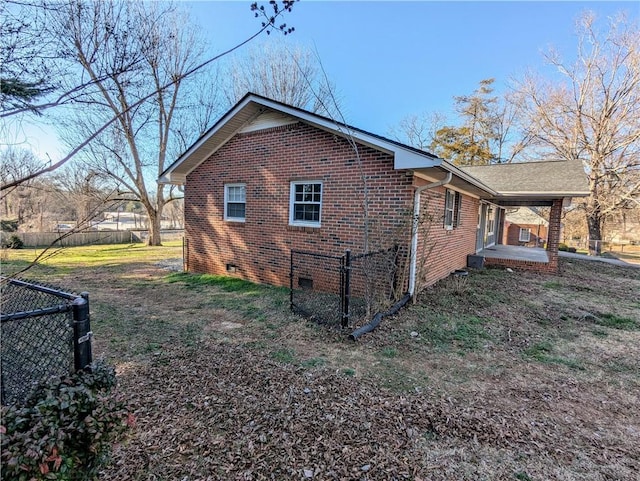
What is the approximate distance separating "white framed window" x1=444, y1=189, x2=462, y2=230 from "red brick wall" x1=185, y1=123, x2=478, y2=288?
28 cm

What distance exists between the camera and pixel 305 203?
7926 mm

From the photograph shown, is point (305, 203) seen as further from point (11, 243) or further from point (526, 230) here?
point (526, 230)


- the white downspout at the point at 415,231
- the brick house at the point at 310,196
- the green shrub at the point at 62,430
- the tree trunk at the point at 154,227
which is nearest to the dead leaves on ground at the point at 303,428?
the green shrub at the point at 62,430

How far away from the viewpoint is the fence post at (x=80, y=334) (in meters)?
2.05

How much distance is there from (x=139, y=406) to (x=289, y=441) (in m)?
1.57

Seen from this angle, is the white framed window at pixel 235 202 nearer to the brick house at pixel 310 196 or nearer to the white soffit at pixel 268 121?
the brick house at pixel 310 196

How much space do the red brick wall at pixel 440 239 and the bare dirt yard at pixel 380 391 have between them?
106cm

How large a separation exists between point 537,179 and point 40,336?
14608 millimetres

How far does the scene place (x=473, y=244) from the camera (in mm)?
12125

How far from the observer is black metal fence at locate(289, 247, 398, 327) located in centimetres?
543

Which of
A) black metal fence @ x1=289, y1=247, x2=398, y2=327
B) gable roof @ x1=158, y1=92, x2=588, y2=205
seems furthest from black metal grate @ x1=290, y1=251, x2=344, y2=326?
gable roof @ x1=158, y1=92, x2=588, y2=205

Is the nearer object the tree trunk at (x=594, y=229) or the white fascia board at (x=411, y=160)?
the white fascia board at (x=411, y=160)

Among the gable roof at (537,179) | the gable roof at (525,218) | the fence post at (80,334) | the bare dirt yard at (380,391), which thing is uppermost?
the gable roof at (537,179)

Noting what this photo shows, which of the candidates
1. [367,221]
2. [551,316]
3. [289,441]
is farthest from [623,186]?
[289,441]
